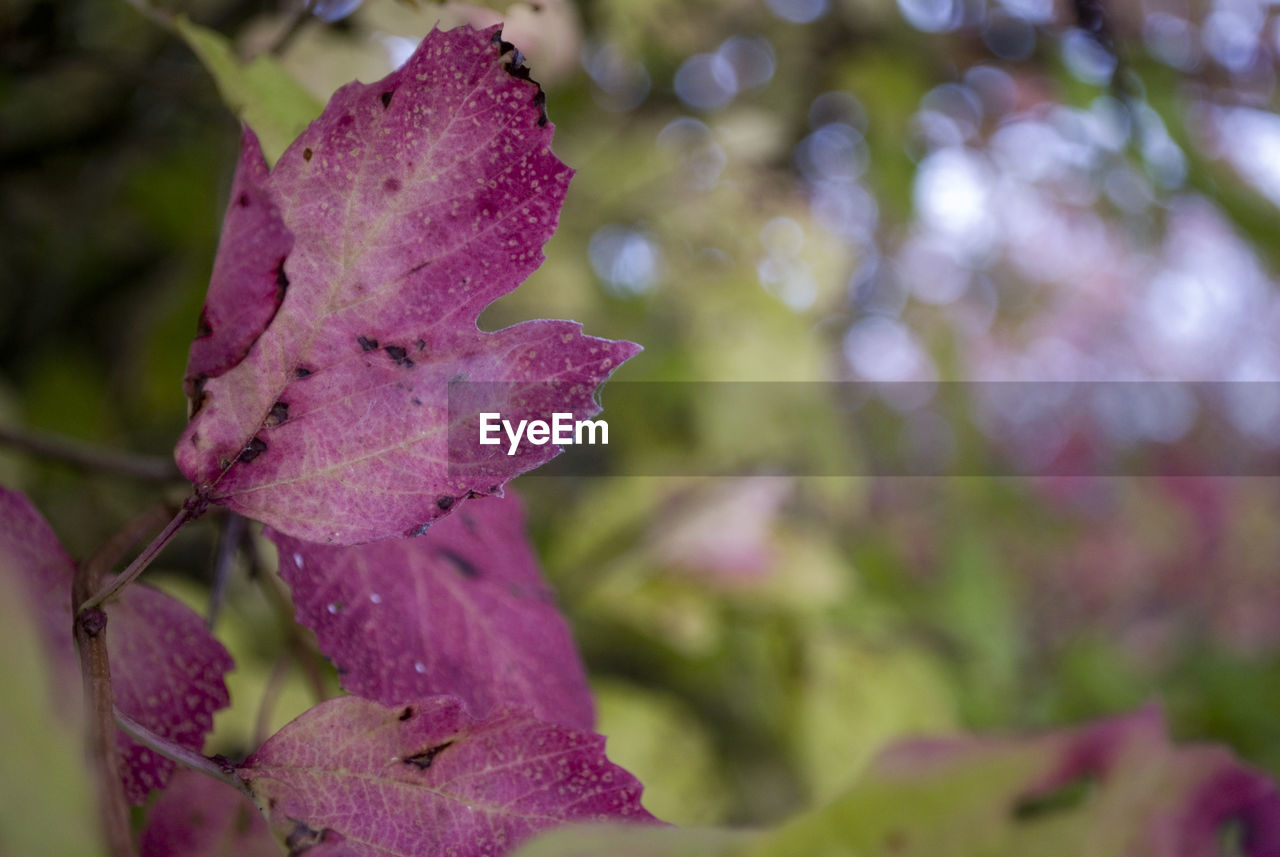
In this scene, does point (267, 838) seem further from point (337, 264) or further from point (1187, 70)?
point (1187, 70)

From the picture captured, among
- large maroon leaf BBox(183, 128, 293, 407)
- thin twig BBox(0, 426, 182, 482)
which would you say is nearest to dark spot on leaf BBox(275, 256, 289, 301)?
large maroon leaf BBox(183, 128, 293, 407)

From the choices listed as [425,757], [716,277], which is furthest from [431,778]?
[716,277]

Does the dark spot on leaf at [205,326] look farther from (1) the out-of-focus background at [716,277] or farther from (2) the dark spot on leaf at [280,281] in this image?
(1) the out-of-focus background at [716,277]

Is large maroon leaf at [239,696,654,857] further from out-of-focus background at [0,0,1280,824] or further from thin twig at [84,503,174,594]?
out-of-focus background at [0,0,1280,824]

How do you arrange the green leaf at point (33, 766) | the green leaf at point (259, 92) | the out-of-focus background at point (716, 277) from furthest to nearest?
the out-of-focus background at point (716, 277)
the green leaf at point (259, 92)
the green leaf at point (33, 766)

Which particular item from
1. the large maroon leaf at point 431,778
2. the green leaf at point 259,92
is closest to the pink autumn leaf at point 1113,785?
the large maroon leaf at point 431,778
